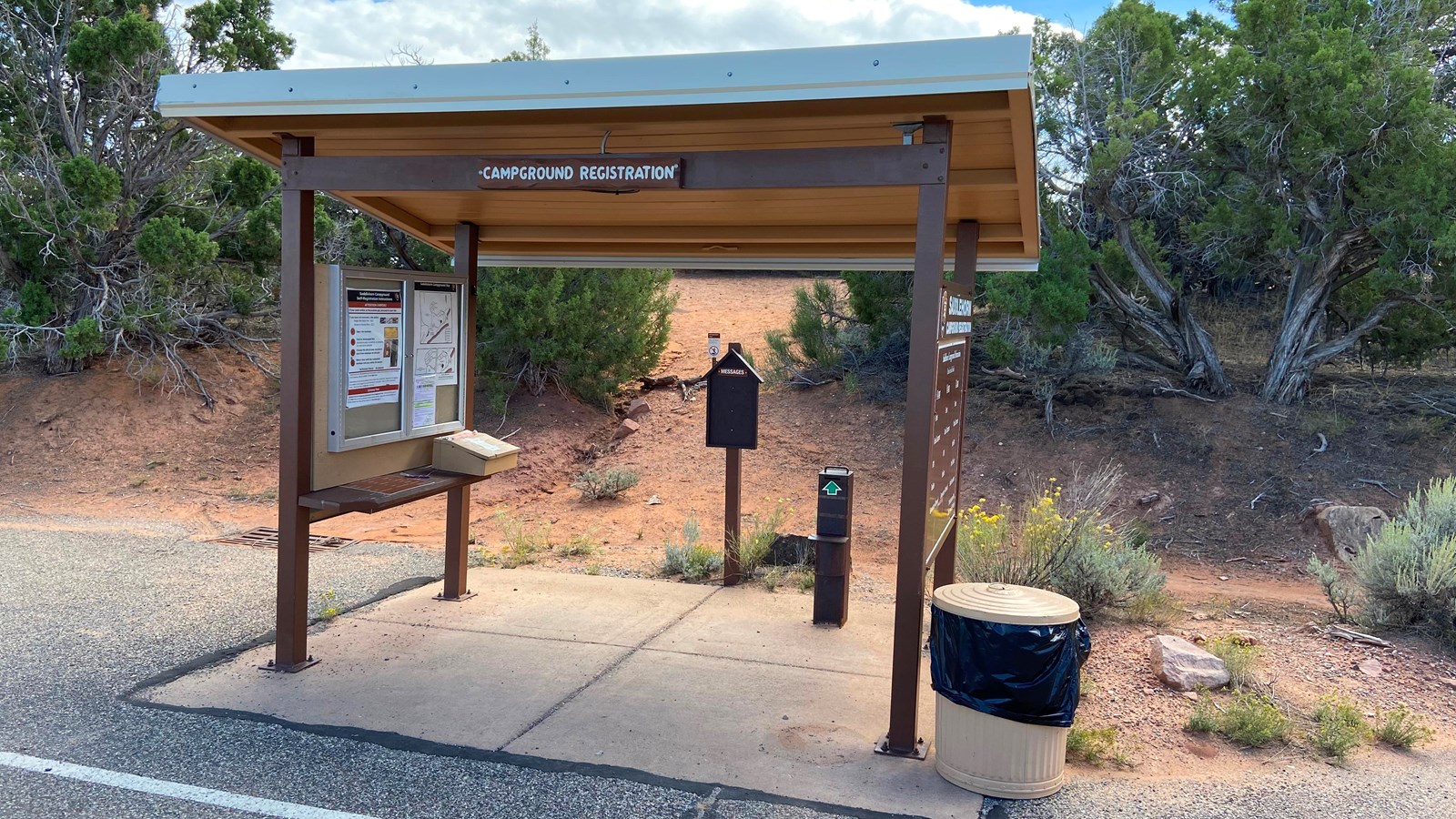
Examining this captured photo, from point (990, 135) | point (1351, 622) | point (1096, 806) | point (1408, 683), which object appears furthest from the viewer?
point (1351, 622)

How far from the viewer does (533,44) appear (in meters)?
16.4

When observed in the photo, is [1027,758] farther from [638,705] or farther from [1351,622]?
[1351,622]

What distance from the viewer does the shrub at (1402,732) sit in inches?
189

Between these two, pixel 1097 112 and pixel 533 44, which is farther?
pixel 533 44

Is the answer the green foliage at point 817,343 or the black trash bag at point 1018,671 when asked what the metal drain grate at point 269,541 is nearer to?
the black trash bag at point 1018,671

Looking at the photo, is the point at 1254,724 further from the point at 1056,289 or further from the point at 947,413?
the point at 1056,289

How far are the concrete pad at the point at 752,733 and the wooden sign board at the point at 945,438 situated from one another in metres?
0.94

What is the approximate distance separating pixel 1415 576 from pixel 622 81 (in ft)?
17.9

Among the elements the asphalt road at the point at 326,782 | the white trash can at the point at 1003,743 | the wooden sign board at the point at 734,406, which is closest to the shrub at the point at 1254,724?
the asphalt road at the point at 326,782

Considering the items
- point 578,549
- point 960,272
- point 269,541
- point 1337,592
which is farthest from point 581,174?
point 269,541

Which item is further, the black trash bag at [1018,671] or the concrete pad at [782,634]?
the concrete pad at [782,634]

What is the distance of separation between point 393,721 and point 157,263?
10.8 m

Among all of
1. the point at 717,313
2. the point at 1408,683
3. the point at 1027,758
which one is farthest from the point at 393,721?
the point at 717,313

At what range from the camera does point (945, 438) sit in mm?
5301
